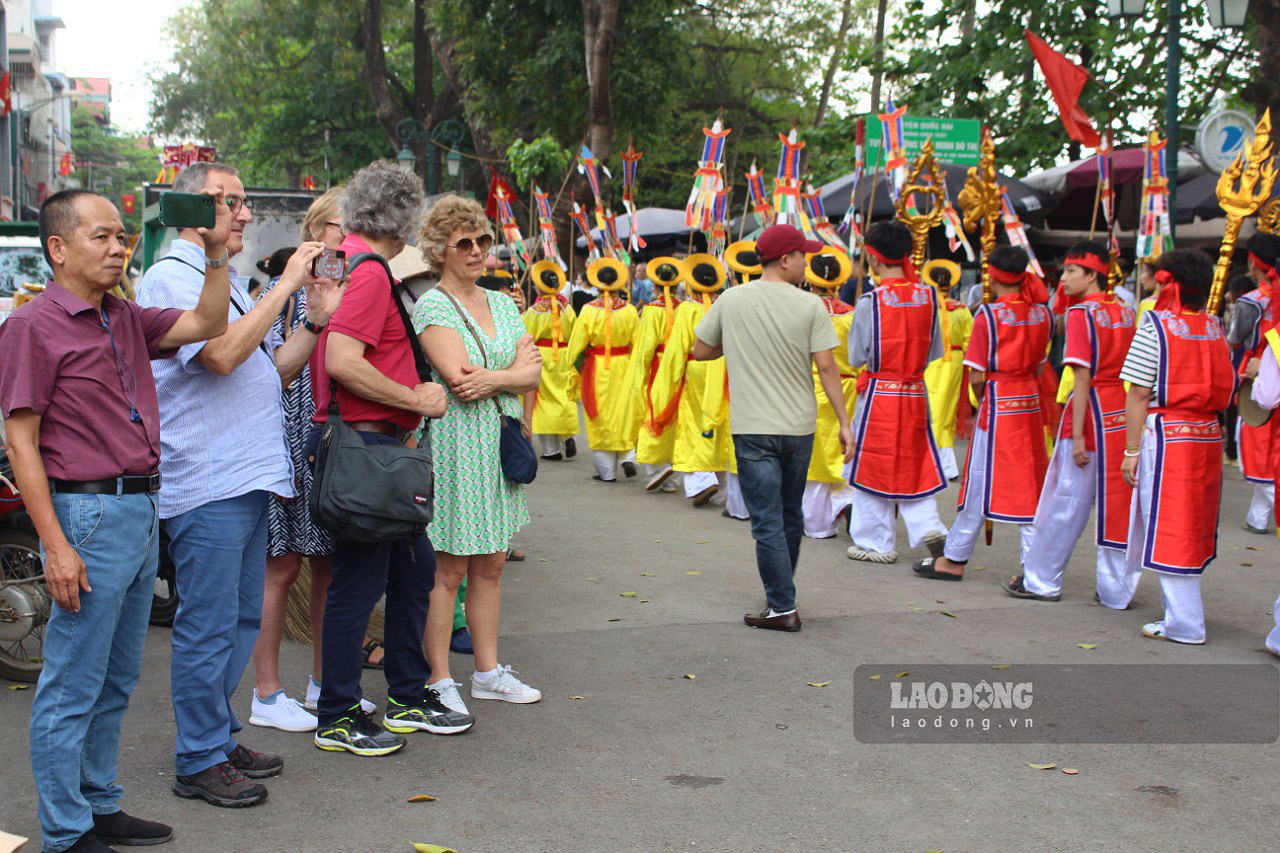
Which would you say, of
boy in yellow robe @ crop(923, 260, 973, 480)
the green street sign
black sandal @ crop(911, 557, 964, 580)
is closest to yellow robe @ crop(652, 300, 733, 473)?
boy in yellow robe @ crop(923, 260, 973, 480)

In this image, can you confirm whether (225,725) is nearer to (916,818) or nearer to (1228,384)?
(916,818)

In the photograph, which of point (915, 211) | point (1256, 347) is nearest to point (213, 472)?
point (1256, 347)

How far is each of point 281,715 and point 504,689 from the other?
79 cm

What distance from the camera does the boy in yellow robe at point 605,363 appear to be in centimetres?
1110

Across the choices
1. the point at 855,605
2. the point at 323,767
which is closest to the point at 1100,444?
the point at 855,605

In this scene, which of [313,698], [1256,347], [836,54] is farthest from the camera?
[836,54]

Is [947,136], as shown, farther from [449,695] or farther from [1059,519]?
[449,695]

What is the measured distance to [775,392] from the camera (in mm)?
6121

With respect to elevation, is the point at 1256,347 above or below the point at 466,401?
above

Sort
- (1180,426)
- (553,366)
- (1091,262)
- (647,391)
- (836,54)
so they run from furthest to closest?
1. (836,54)
2. (553,366)
3. (647,391)
4. (1091,262)
5. (1180,426)

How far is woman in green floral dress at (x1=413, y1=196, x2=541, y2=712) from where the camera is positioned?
457 cm

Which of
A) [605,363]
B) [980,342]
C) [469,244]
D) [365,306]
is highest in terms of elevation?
[469,244]

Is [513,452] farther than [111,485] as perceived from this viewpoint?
Yes

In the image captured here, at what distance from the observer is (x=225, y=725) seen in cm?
398
